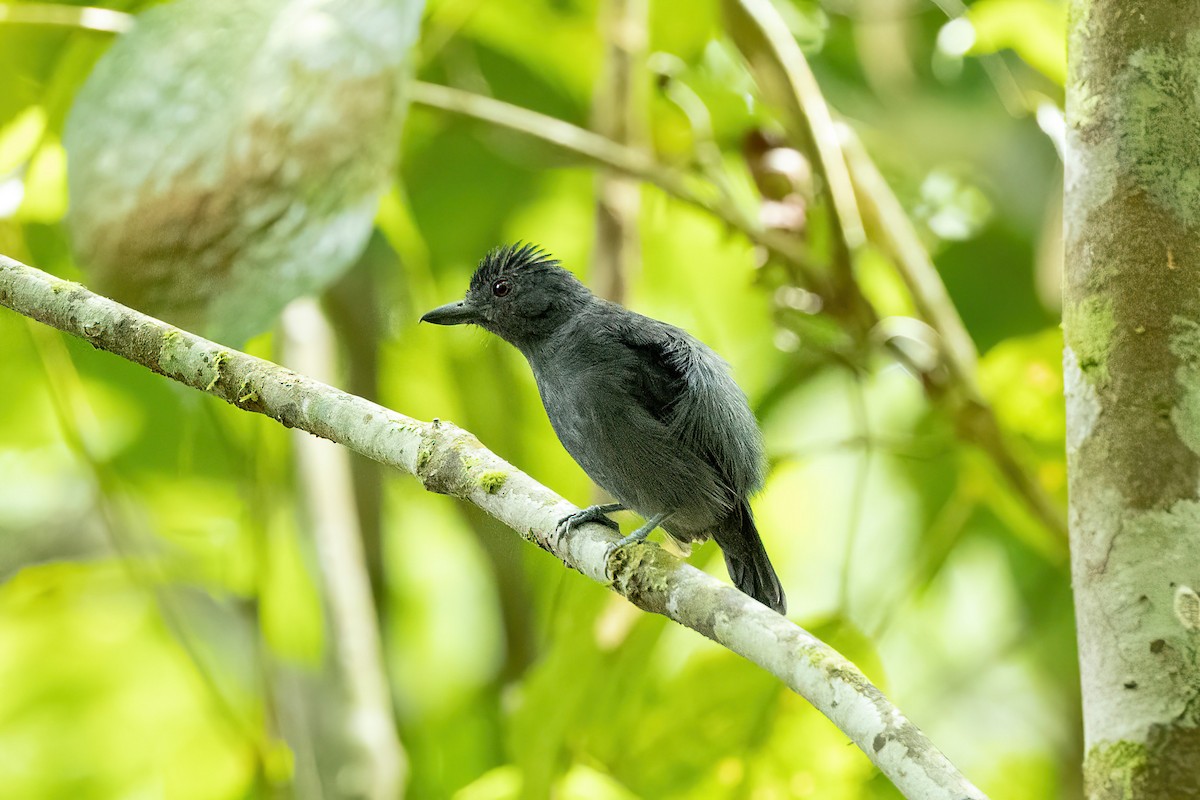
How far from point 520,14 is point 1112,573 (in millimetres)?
1730

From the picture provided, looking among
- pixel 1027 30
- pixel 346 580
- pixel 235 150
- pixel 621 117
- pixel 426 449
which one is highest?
pixel 1027 30

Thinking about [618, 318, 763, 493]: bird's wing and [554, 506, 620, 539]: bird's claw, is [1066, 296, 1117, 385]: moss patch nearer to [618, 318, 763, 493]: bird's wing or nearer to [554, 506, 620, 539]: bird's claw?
[618, 318, 763, 493]: bird's wing

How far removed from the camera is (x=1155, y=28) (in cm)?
110

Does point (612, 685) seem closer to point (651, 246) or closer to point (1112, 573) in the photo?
point (1112, 573)

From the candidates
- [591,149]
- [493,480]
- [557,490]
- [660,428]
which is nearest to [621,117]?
[591,149]

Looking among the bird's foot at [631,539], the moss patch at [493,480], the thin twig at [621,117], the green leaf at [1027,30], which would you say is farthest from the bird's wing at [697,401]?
the green leaf at [1027,30]

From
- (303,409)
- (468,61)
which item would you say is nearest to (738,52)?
(468,61)

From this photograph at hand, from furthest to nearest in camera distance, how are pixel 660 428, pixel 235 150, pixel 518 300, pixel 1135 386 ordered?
pixel 235 150 → pixel 518 300 → pixel 660 428 → pixel 1135 386

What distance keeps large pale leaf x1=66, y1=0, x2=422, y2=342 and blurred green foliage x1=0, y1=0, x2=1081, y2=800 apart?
0.47 feet

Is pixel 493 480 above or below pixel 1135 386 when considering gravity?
below

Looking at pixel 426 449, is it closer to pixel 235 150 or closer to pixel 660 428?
pixel 660 428

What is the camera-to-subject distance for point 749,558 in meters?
1.50

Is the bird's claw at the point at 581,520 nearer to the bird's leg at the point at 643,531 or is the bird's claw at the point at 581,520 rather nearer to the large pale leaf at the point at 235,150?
the bird's leg at the point at 643,531

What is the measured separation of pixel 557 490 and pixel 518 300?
643 mm
